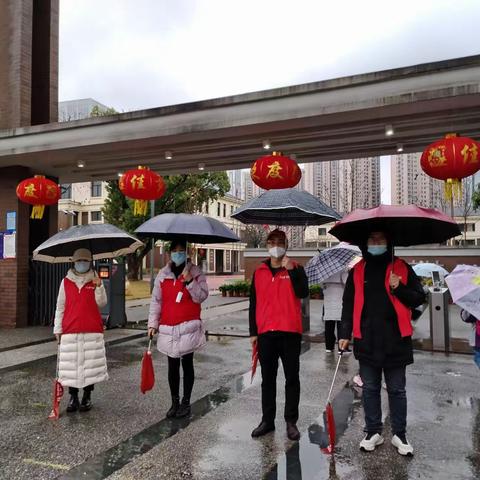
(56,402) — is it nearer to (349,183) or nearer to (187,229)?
(187,229)

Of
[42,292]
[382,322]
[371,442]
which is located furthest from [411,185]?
[371,442]

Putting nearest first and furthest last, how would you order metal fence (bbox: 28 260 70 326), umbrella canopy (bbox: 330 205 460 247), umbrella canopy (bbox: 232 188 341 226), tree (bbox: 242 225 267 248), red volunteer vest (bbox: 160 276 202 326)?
1. umbrella canopy (bbox: 330 205 460 247)
2. red volunteer vest (bbox: 160 276 202 326)
3. umbrella canopy (bbox: 232 188 341 226)
4. metal fence (bbox: 28 260 70 326)
5. tree (bbox: 242 225 267 248)

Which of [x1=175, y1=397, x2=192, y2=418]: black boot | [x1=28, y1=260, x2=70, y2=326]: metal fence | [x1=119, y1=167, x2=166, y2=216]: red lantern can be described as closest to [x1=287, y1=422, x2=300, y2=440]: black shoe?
[x1=175, y1=397, x2=192, y2=418]: black boot

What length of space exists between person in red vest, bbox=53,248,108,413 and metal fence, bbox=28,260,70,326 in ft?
19.6

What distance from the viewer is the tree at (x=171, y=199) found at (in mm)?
25453

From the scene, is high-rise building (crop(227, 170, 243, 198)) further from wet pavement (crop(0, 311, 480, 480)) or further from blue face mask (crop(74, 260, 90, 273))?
blue face mask (crop(74, 260, 90, 273))

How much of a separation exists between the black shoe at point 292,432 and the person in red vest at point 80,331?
6.89 feet

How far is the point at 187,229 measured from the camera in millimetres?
4652

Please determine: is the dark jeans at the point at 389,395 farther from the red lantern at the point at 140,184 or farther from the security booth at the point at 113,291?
the security booth at the point at 113,291

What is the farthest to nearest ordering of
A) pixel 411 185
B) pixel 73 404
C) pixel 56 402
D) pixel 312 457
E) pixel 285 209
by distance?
pixel 411 185 → pixel 285 209 → pixel 73 404 → pixel 56 402 → pixel 312 457

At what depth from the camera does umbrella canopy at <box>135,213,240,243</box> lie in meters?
4.63

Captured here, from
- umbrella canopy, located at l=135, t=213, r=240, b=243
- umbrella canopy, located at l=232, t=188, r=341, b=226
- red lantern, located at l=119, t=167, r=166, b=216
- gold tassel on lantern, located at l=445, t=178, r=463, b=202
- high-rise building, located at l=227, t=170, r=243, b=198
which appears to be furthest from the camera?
high-rise building, located at l=227, t=170, r=243, b=198

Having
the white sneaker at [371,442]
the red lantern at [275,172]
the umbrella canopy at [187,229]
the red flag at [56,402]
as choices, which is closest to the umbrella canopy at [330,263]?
the red lantern at [275,172]

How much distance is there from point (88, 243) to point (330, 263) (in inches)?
137
